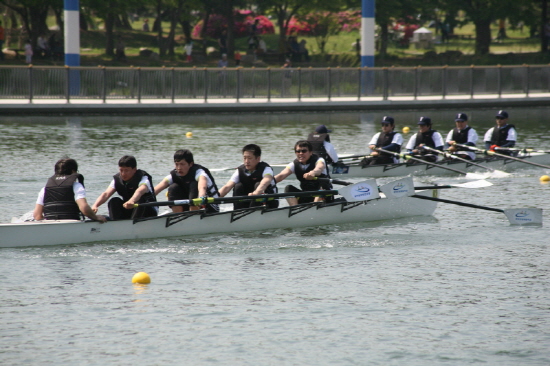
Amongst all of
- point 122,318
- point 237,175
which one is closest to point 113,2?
point 237,175

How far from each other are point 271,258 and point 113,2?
39.6 meters

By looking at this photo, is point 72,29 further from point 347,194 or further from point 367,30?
point 347,194

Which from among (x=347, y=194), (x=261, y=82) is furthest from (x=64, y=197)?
(x=261, y=82)

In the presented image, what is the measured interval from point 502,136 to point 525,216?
7.62m

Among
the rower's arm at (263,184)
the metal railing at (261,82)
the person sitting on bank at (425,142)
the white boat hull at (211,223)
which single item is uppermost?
the metal railing at (261,82)

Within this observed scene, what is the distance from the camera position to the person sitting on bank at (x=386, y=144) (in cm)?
1998

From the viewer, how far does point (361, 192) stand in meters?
14.3

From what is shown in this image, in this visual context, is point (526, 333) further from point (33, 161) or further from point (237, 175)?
point (33, 161)

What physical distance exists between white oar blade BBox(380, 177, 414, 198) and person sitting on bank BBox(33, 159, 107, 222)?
17.3 feet

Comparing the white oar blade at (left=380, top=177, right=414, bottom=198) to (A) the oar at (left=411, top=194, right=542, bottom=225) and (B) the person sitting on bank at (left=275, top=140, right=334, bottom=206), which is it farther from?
(A) the oar at (left=411, top=194, right=542, bottom=225)

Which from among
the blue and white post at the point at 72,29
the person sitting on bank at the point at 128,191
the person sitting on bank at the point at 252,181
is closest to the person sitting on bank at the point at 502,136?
the person sitting on bank at the point at 252,181

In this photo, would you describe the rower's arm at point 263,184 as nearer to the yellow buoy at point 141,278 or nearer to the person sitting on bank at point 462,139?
the yellow buoy at point 141,278

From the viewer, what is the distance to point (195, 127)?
29.7 m

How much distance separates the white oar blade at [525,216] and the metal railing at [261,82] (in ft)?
72.8
